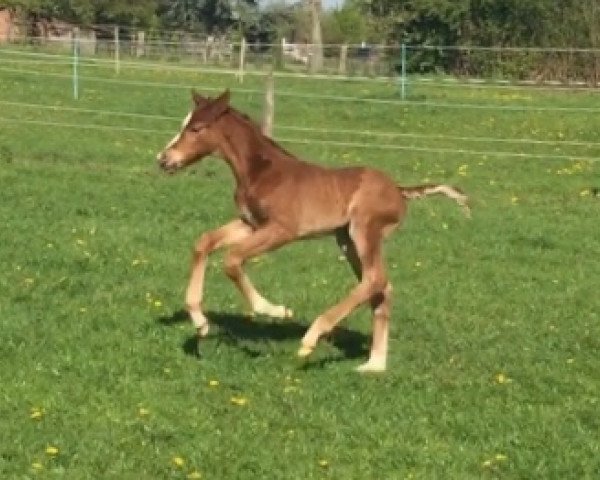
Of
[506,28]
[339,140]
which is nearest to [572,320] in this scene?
[339,140]

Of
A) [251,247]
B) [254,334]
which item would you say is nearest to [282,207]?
[251,247]

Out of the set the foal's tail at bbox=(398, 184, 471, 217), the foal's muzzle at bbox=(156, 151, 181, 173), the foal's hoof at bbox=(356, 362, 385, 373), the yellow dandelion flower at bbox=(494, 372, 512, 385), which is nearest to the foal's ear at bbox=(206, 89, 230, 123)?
the foal's muzzle at bbox=(156, 151, 181, 173)

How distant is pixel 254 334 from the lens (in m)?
8.51

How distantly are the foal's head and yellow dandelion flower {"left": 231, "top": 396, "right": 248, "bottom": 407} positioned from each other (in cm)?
154

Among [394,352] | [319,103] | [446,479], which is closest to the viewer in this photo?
[446,479]

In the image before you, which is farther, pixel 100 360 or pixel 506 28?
Answer: pixel 506 28

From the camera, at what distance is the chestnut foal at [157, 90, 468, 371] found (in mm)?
7671

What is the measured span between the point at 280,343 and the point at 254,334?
287mm

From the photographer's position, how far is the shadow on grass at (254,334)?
8.12 m

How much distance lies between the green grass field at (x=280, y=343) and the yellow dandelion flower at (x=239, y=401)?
0.04 metres

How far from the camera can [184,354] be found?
7859 mm

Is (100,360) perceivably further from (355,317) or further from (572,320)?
(572,320)

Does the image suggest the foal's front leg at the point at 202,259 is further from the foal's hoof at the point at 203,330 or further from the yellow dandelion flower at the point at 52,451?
the yellow dandelion flower at the point at 52,451

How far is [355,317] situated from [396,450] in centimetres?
312
